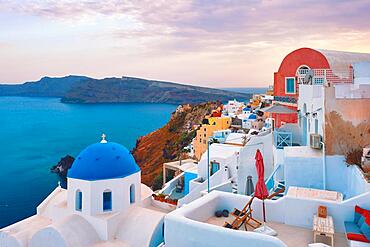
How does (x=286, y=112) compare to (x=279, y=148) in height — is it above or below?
above

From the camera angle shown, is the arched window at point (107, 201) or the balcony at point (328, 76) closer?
the balcony at point (328, 76)

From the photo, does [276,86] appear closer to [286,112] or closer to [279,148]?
[286,112]

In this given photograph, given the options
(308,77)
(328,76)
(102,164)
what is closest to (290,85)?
(308,77)

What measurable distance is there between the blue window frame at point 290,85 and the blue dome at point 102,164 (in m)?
7.31

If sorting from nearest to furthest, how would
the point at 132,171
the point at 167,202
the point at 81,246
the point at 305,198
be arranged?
the point at 305,198
the point at 81,246
the point at 132,171
the point at 167,202

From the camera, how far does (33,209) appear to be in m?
36.7

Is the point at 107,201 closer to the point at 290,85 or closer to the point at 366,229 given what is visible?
the point at 290,85

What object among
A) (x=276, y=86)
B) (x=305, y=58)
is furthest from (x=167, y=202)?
(x=305, y=58)

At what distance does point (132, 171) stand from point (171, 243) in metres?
6.95

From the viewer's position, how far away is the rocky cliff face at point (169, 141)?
51.5 metres

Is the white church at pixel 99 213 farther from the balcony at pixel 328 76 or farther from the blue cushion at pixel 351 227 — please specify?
the balcony at pixel 328 76

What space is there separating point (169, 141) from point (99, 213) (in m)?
48.1

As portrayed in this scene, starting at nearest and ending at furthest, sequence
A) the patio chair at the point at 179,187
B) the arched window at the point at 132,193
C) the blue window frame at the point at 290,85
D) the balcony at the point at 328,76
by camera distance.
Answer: the balcony at the point at 328,76, the arched window at the point at 132,193, the blue window frame at the point at 290,85, the patio chair at the point at 179,187

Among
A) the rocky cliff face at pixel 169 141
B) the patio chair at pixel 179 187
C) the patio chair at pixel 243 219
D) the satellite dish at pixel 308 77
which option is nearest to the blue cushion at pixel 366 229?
the patio chair at pixel 243 219
